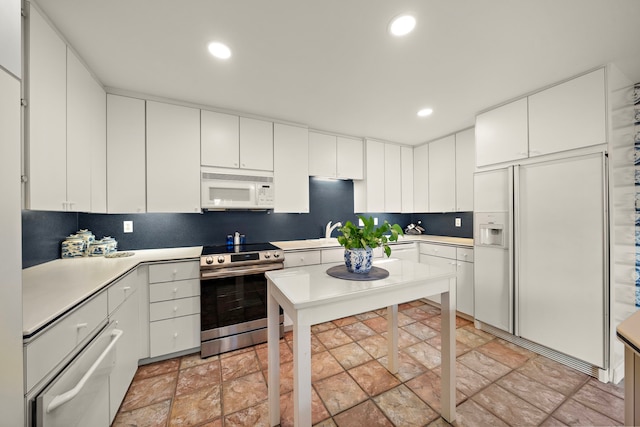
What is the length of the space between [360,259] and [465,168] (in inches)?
99.6

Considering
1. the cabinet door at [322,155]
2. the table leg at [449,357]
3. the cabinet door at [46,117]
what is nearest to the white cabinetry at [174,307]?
the cabinet door at [46,117]

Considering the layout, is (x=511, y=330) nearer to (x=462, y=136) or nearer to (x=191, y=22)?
(x=462, y=136)

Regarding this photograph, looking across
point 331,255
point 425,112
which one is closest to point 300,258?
point 331,255

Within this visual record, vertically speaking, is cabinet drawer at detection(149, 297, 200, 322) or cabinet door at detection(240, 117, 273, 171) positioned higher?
cabinet door at detection(240, 117, 273, 171)

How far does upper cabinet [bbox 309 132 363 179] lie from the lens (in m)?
3.20

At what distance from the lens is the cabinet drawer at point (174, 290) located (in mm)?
1993

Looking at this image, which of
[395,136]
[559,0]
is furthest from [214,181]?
[559,0]

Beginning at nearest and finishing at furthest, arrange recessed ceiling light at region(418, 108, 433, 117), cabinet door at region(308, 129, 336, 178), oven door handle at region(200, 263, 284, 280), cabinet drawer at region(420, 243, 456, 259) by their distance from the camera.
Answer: oven door handle at region(200, 263, 284, 280) < recessed ceiling light at region(418, 108, 433, 117) < cabinet drawer at region(420, 243, 456, 259) < cabinet door at region(308, 129, 336, 178)

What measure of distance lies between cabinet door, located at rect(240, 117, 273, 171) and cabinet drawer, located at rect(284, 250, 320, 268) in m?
1.06

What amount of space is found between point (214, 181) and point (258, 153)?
59cm

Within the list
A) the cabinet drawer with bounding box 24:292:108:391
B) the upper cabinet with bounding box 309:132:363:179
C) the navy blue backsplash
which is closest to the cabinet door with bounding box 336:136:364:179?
the upper cabinet with bounding box 309:132:363:179

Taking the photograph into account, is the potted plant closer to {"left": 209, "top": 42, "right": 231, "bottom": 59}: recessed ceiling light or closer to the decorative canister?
{"left": 209, "top": 42, "right": 231, "bottom": 59}: recessed ceiling light

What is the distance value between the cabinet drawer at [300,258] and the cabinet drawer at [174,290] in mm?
914

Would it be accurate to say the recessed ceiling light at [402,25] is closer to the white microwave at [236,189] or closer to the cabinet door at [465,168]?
the white microwave at [236,189]
